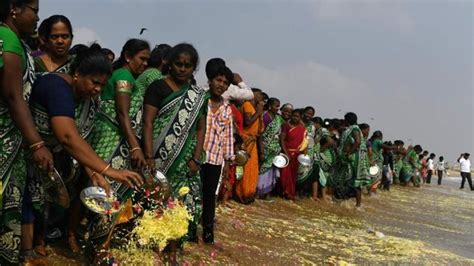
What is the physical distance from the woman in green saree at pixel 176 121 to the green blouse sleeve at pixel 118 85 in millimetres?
208

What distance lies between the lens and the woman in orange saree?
904 cm

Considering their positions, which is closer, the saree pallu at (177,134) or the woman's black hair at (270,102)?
the saree pallu at (177,134)

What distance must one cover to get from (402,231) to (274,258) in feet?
15.3

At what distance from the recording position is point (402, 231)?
32.0ft

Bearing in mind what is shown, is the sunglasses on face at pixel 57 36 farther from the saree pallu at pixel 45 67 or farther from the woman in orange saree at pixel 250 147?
the woman in orange saree at pixel 250 147

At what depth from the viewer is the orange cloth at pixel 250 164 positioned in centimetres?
906

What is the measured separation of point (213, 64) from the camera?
5422mm

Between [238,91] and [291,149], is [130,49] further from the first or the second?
[291,149]

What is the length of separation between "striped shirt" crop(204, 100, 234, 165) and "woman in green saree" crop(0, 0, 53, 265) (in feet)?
7.53

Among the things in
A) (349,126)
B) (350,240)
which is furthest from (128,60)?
(349,126)

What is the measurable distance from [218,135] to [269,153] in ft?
15.7

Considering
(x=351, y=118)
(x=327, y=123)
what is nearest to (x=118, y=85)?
(x=351, y=118)

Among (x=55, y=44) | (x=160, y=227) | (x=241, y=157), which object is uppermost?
(x=55, y=44)

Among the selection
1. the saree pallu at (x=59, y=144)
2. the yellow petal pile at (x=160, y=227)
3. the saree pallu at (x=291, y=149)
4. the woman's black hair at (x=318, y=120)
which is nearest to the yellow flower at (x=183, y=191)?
the yellow petal pile at (x=160, y=227)
